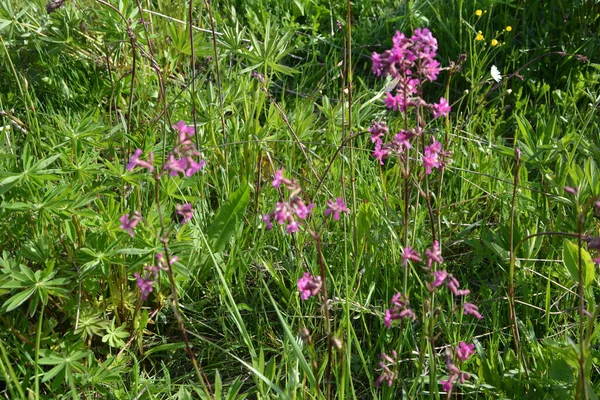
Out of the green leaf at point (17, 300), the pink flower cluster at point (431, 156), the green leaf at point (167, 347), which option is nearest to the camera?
the pink flower cluster at point (431, 156)

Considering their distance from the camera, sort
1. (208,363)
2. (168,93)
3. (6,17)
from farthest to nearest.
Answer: (168,93), (6,17), (208,363)

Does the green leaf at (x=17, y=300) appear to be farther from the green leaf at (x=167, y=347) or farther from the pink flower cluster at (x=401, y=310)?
the pink flower cluster at (x=401, y=310)

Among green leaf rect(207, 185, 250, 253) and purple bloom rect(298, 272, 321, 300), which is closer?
purple bloom rect(298, 272, 321, 300)

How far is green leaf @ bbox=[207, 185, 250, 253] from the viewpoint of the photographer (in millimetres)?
2406

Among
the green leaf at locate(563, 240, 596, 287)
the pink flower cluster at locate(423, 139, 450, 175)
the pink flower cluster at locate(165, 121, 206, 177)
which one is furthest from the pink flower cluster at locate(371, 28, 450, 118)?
the green leaf at locate(563, 240, 596, 287)

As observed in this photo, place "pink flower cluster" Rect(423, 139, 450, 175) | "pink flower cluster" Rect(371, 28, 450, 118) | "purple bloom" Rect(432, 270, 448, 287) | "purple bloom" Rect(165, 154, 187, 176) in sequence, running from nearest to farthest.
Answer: "purple bloom" Rect(165, 154, 187, 176), "purple bloom" Rect(432, 270, 448, 287), "pink flower cluster" Rect(371, 28, 450, 118), "pink flower cluster" Rect(423, 139, 450, 175)

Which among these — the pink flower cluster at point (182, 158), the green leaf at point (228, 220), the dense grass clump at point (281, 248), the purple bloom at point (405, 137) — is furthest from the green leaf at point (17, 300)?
the purple bloom at point (405, 137)

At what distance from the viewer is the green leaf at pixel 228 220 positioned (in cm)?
241

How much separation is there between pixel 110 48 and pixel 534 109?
2.05 m

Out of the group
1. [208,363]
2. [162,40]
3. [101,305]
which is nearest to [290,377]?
[208,363]

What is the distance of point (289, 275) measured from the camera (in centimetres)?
245

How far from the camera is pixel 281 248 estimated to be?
258cm

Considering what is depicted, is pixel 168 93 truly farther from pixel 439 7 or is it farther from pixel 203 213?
pixel 439 7

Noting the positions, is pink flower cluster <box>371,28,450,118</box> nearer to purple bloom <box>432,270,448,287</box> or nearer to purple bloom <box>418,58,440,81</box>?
purple bloom <box>418,58,440,81</box>
